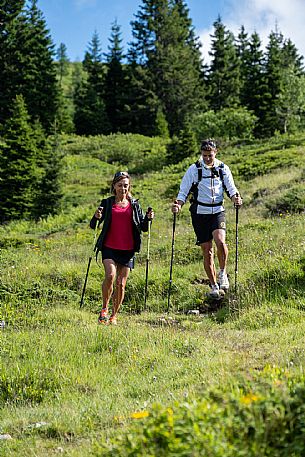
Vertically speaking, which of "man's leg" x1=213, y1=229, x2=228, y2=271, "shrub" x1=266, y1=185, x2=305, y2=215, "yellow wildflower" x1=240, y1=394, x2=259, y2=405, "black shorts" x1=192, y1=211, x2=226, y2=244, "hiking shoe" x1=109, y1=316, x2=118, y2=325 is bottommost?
"hiking shoe" x1=109, y1=316, x2=118, y2=325

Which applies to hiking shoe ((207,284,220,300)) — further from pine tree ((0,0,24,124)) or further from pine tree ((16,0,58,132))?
pine tree ((0,0,24,124))

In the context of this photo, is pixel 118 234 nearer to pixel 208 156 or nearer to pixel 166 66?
pixel 208 156

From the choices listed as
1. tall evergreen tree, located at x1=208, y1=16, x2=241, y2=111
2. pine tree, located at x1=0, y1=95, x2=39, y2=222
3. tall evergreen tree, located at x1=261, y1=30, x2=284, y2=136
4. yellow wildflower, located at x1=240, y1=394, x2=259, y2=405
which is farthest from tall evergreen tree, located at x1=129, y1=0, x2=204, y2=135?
yellow wildflower, located at x1=240, y1=394, x2=259, y2=405

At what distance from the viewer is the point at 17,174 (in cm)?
2720

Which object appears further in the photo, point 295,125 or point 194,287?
point 295,125

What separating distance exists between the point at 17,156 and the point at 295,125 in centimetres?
2841

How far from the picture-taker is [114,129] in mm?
58281

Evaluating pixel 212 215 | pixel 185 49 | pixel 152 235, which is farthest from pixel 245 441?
pixel 185 49

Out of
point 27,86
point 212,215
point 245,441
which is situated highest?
point 27,86

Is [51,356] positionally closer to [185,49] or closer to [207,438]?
[207,438]

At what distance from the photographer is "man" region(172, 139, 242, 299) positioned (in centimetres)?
838

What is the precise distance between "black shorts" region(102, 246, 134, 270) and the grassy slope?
0.85 meters

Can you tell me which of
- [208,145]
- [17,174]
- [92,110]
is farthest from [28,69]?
[208,145]

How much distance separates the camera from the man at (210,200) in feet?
27.5
